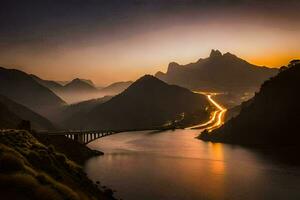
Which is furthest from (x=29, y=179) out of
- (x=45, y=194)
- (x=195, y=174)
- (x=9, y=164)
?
(x=195, y=174)

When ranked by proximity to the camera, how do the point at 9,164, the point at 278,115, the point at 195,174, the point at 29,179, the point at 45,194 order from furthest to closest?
the point at 278,115
the point at 195,174
the point at 9,164
the point at 29,179
the point at 45,194

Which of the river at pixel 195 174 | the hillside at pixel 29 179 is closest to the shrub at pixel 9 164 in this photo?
the hillside at pixel 29 179

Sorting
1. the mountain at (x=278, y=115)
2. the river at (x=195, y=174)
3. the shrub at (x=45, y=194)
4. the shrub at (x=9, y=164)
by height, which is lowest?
the river at (x=195, y=174)

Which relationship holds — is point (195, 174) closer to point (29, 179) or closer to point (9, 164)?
point (9, 164)

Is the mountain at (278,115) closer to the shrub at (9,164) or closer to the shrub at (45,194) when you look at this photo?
the shrub at (9,164)

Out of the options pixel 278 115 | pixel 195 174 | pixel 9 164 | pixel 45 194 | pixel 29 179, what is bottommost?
pixel 195 174

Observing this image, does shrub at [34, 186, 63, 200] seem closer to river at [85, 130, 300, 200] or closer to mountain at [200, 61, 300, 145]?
river at [85, 130, 300, 200]

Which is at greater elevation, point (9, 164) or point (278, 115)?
point (278, 115)

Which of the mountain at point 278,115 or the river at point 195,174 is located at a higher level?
the mountain at point 278,115

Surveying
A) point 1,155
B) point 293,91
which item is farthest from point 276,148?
point 1,155
